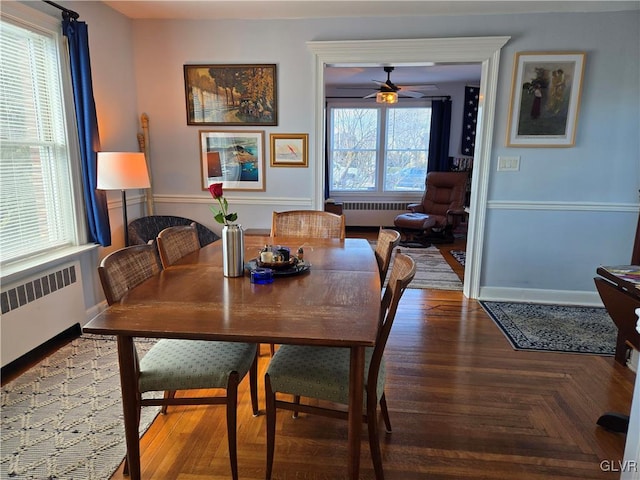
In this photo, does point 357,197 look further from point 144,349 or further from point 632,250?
point 144,349

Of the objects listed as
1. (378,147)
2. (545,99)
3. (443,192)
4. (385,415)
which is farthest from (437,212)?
(385,415)

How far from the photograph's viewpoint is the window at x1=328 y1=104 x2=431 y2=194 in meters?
6.88

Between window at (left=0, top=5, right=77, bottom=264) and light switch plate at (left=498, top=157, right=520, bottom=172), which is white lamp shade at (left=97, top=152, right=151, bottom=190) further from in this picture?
light switch plate at (left=498, top=157, right=520, bottom=172)

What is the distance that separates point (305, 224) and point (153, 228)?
5.31 feet

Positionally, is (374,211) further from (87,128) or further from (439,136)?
(87,128)

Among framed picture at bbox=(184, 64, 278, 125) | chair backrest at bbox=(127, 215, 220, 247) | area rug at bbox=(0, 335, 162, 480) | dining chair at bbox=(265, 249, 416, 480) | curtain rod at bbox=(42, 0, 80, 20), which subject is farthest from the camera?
framed picture at bbox=(184, 64, 278, 125)

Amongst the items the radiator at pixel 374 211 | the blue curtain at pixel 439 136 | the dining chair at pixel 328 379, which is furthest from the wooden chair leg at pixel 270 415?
the blue curtain at pixel 439 136

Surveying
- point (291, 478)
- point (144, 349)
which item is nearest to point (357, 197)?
point (144, 349)

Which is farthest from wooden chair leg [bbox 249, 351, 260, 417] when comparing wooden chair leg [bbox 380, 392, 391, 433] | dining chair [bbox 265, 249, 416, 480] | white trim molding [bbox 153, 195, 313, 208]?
white trim molding [bbox 153, 195, 313, 208]

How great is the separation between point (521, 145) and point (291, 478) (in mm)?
3134

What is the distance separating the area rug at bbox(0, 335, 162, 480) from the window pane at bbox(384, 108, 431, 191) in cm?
555

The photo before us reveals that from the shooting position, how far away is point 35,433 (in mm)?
1879

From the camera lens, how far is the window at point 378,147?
6875mm

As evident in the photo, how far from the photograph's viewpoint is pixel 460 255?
531 cm
